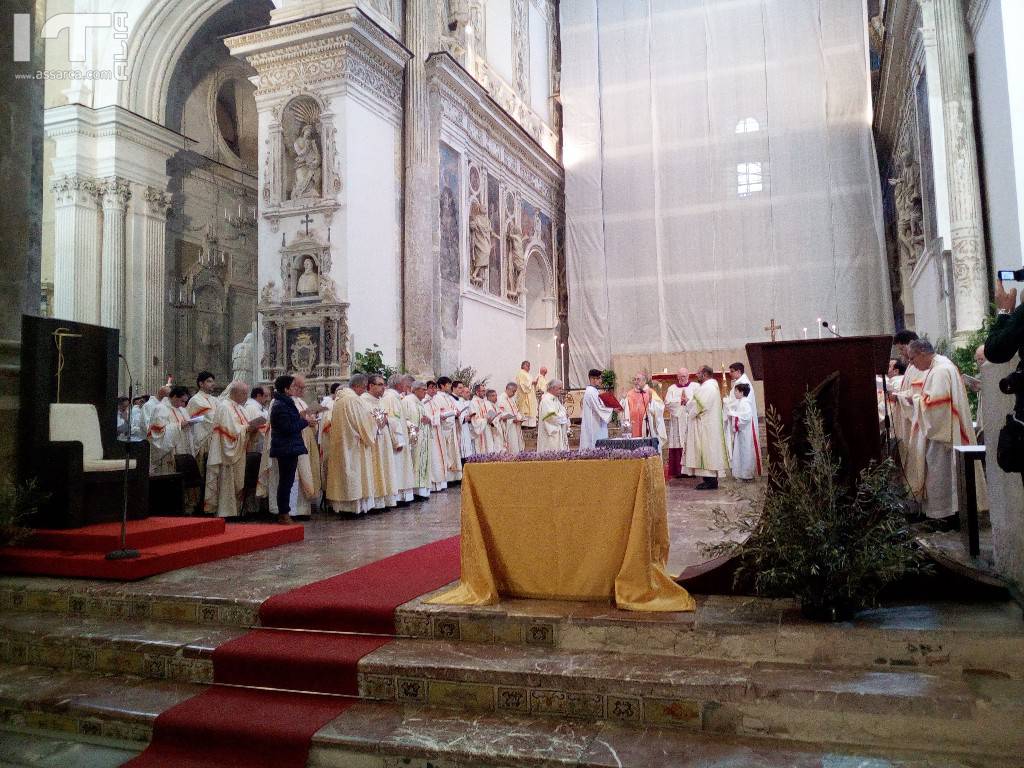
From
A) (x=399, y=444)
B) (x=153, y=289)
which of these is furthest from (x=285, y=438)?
(x=153, y=289)

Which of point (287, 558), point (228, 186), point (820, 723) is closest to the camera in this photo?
point (820, 723)

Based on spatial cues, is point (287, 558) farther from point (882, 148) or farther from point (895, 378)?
point (882, 148)

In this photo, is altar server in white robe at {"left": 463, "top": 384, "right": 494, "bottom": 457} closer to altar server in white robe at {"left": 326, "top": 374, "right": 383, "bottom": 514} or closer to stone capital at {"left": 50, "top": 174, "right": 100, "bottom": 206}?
altar server in white robe at {"left": 326, "top": 374, "right": 383, "bottom": 514}

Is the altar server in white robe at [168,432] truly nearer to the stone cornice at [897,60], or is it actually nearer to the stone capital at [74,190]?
the stone capital at [74,190]

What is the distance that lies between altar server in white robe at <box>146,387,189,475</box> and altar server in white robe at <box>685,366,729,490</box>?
22.2 feet

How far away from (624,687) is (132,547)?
3927 mm

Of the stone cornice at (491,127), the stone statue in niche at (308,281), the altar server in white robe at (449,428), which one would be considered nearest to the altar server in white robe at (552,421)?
the altar server in white robe at (449,428)

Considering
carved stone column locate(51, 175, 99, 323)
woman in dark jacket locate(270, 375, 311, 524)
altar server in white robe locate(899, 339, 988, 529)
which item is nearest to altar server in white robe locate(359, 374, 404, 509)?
woman in dark jacket locate(270, 375, 311, 524)

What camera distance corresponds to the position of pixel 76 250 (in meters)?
14.8

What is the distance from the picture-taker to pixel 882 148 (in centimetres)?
1858

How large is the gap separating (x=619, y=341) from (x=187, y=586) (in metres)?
16.0

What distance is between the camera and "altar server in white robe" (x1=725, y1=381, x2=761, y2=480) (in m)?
10.8

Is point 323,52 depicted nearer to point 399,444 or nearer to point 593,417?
point 399,444

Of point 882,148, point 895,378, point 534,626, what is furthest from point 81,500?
point 882,148
